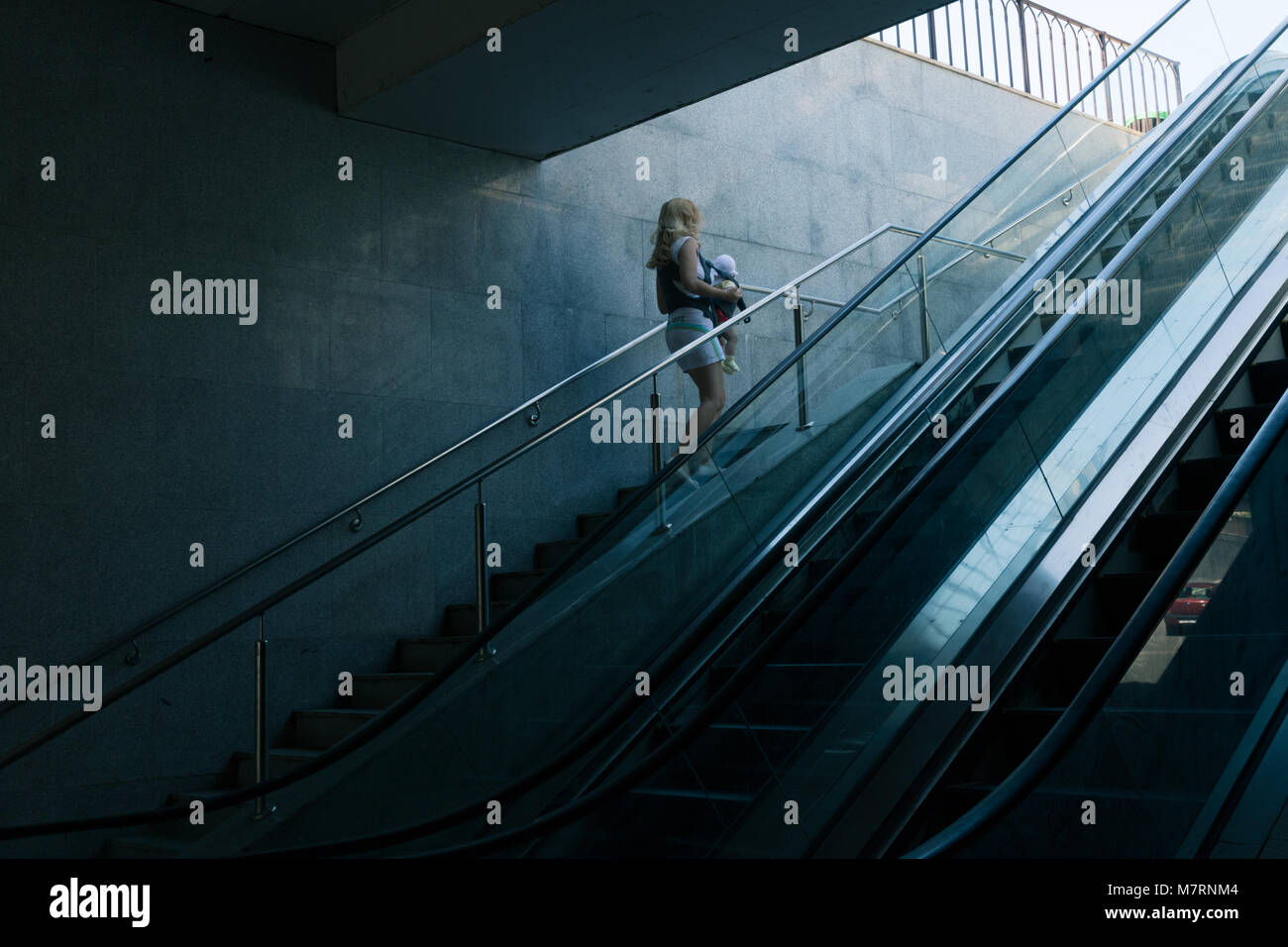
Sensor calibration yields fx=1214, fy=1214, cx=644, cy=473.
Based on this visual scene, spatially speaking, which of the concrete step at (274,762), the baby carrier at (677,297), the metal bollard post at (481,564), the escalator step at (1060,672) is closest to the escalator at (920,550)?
the escalator step at (1060,672)

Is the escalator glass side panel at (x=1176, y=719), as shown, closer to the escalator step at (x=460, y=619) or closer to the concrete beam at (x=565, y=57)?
the concrete beam at (x=565, y=57)

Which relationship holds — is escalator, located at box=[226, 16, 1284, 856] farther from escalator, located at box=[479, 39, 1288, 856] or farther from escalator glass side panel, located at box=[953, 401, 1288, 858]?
escalator glass side panel, located at box=[953, 401, 1288, 858]

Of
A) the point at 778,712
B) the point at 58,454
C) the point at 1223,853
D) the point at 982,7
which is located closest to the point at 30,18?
the point at 58,454

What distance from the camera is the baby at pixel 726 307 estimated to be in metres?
6.53

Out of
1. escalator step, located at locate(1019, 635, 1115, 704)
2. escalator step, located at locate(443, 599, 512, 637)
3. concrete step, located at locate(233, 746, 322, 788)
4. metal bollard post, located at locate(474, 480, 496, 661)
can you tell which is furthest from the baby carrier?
escalator step, located at locate(1019, 635, 1115, 704)

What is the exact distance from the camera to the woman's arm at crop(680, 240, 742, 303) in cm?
650

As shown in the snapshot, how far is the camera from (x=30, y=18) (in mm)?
5598

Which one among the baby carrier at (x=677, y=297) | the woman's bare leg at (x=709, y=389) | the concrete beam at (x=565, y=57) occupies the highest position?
the concrete beam at (x=565, y=57)

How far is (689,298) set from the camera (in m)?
6.62

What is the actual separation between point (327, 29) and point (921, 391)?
12.3 ft

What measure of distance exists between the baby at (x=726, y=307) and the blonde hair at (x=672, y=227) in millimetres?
253

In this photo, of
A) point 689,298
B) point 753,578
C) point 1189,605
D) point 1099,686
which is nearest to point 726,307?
point 689,298
